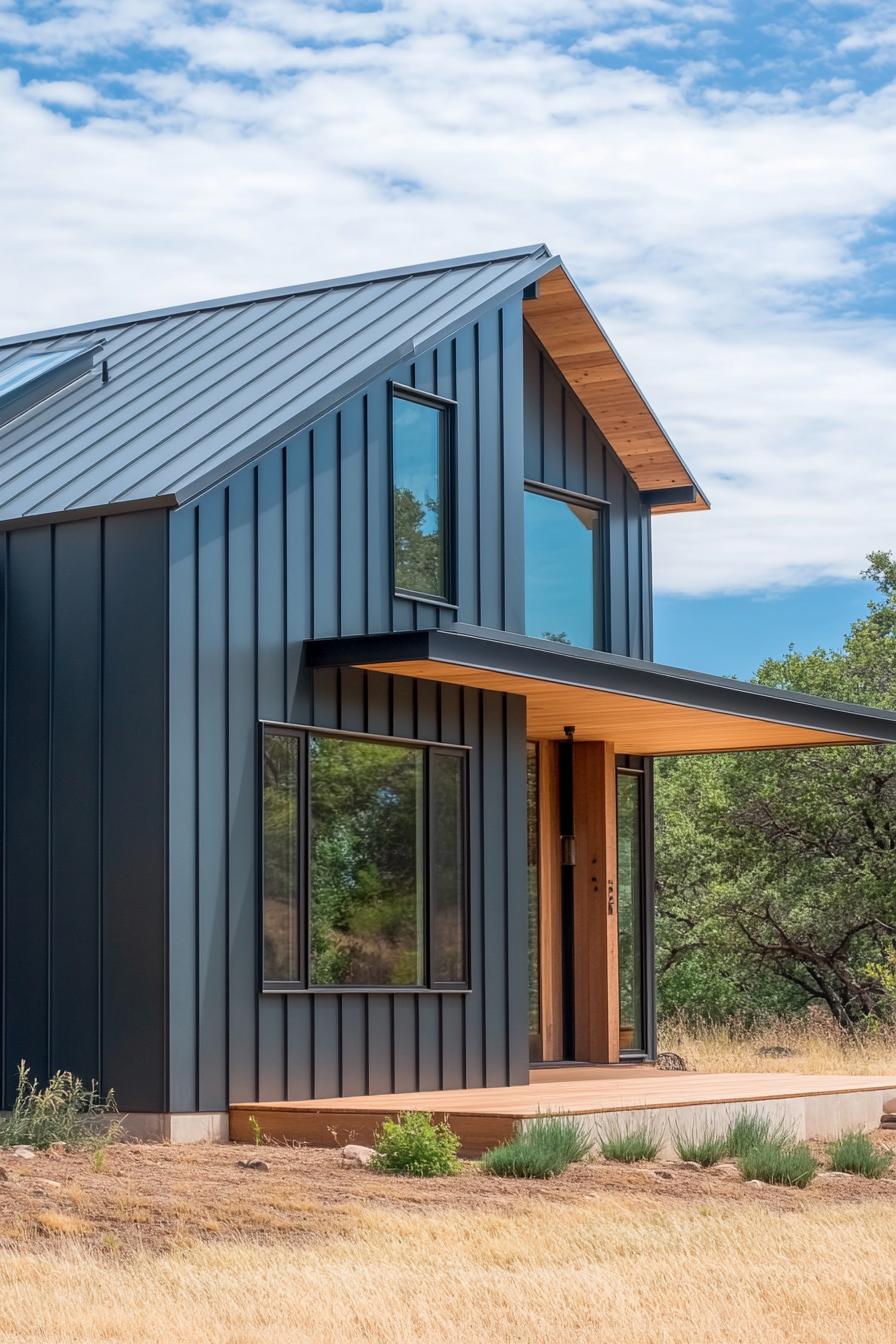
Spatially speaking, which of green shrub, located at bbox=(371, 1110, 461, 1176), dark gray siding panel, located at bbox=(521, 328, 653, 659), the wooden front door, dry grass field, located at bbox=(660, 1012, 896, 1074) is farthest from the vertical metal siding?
dry grass field, located at bbox=(660, 1012, 896, 1074)

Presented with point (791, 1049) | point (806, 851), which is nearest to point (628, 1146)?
point (791, 1049)

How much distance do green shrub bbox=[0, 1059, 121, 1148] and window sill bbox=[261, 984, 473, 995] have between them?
1239mm

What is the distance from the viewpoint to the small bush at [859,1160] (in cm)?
1038

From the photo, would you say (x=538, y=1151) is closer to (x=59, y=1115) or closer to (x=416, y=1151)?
(x=416, y=1151)

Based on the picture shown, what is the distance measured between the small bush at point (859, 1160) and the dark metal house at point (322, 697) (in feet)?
10.3

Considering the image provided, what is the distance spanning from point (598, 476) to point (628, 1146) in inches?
294

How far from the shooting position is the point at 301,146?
894 inches

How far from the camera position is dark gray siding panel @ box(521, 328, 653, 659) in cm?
1557

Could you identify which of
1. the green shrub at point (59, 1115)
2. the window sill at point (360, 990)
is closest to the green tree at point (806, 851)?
the window sill at point (360, 990)

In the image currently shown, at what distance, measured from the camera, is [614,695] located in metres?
13.2

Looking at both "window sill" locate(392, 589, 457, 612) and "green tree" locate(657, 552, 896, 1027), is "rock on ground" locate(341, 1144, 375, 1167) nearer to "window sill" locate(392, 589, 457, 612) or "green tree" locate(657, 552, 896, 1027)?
"window sill" locate(392, 589, 457, 612)

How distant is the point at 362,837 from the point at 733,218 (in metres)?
22.0

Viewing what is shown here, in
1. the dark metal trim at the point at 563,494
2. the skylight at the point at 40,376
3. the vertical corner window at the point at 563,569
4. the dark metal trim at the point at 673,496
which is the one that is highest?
the skylight at the point at 40,376

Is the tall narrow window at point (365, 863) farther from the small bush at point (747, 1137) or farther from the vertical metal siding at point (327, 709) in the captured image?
the small bush at point (747, 1137)
